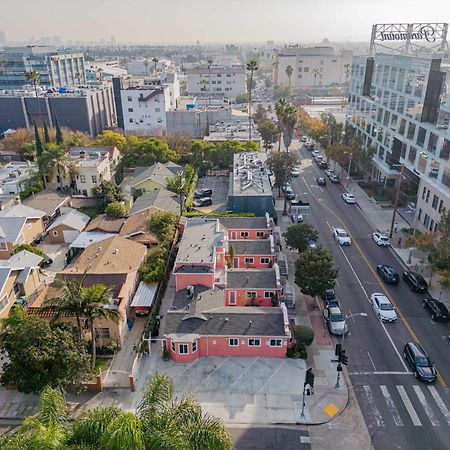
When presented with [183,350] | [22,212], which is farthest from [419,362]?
[22,212]

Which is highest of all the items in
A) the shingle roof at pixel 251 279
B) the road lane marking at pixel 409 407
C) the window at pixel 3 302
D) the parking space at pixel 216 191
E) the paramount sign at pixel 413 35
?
the paramount sign at pixel 413 35

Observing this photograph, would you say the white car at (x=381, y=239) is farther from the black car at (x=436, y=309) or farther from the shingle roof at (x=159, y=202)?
the shingle roof at (x=159, y=202)

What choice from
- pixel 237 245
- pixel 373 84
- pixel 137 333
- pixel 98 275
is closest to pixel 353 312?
pixel 237 245

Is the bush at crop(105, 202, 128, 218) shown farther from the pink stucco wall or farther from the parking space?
the pink stucco wall

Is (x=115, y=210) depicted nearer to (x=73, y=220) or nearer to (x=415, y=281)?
(x=73, y=220)

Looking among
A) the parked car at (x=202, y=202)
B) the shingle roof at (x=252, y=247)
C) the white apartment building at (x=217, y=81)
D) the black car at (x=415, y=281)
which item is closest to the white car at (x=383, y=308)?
the black car at (x=415, y=281)
